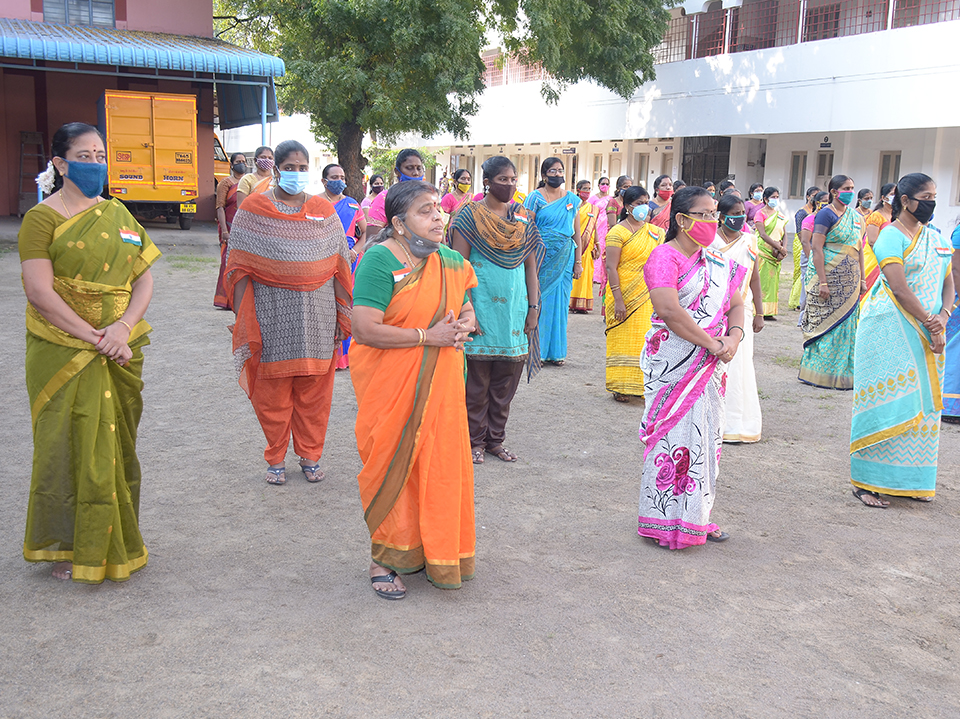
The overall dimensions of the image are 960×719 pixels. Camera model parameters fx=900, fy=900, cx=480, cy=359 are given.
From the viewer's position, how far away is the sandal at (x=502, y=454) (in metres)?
5.66

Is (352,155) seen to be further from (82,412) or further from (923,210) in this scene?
(82,412)

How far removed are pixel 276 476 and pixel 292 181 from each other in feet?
5.35

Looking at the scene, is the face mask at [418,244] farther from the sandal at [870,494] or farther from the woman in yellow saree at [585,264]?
the woman in yellow saree at [585,264]

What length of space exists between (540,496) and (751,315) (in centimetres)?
241

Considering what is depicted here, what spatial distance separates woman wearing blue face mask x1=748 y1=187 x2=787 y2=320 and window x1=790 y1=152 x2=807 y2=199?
43.4ft

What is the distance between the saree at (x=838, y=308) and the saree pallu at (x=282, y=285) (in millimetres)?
4854

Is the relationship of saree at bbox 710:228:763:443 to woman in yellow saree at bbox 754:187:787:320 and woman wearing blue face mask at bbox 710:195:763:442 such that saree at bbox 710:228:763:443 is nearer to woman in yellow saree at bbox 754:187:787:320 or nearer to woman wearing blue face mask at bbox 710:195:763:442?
woman wearing blue face mask at bbox 710:195:763:442

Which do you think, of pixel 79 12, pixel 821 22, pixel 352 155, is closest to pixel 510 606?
pixel 352 155

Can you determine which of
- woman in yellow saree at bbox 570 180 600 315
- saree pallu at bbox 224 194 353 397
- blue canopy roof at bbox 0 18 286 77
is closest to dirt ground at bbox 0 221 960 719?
saree pallu at bbox 224 194 353 397

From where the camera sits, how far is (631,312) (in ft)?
23.9

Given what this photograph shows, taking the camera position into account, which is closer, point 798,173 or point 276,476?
point 276,476

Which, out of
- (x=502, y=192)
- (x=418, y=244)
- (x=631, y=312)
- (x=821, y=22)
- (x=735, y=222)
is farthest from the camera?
(x=821, y=22)

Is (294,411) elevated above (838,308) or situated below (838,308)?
below

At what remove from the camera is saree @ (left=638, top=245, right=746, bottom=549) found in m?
4.16
